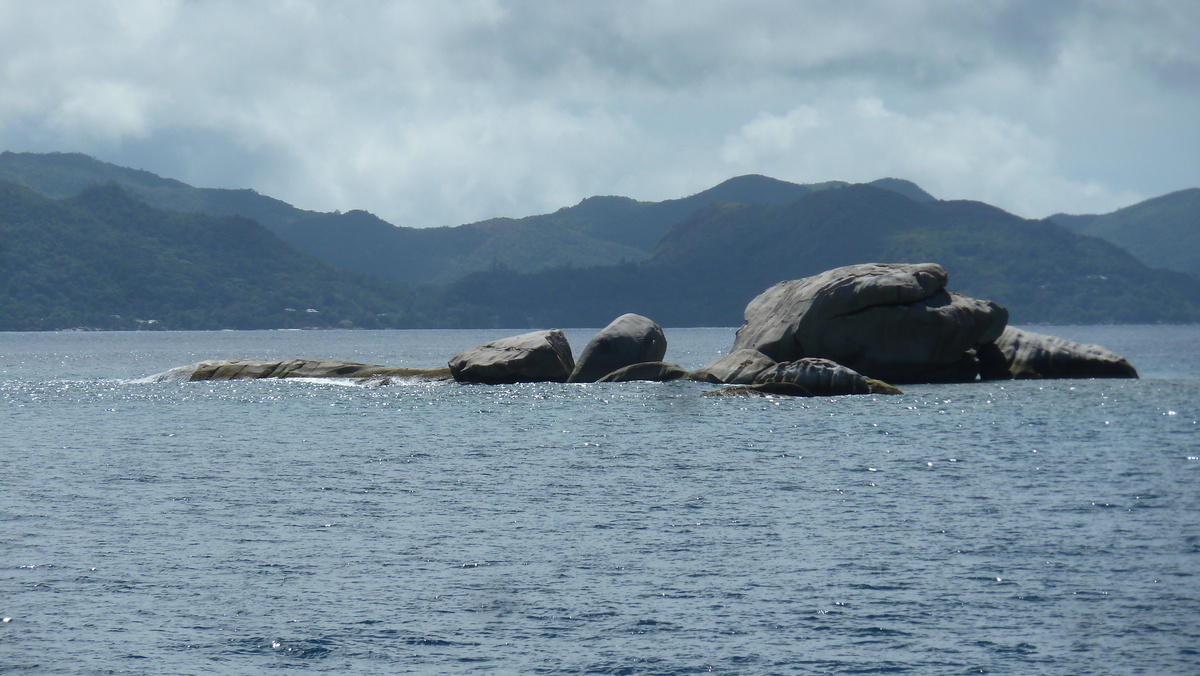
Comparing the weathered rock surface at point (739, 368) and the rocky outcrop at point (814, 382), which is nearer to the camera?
the rocky outcrop at point (814, 382)

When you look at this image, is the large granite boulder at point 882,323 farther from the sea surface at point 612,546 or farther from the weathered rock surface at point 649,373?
the sea surface at point 612,546

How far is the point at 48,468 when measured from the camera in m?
27.7

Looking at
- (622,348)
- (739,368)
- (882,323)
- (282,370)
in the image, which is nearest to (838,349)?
(882,323)

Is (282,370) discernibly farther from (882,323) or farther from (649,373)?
(882,323)

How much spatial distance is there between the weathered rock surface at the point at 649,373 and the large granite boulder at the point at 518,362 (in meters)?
2.54

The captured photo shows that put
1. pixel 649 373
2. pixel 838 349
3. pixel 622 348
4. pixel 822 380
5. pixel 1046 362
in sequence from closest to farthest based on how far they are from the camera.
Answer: pixel 822 380, pixel 838 349, pixel 649 373, pixel 622 348, pixel 1046 362

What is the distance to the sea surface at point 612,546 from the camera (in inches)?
501

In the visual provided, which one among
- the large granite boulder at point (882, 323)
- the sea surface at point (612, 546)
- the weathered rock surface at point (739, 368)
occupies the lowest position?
the sea surface at point (612, 546)

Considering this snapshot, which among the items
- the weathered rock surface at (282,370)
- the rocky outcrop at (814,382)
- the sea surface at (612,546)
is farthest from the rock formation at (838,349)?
the sea surface at (612,546)

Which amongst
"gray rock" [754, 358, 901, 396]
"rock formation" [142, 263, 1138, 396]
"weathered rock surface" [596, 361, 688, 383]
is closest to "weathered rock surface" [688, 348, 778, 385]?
"rock formation" [142, 263, 1138, 396]

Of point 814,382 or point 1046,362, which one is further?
point 1046,362

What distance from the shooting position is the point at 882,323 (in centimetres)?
4544

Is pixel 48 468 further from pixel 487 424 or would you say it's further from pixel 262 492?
pixel 487 424

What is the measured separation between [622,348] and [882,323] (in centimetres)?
1221
